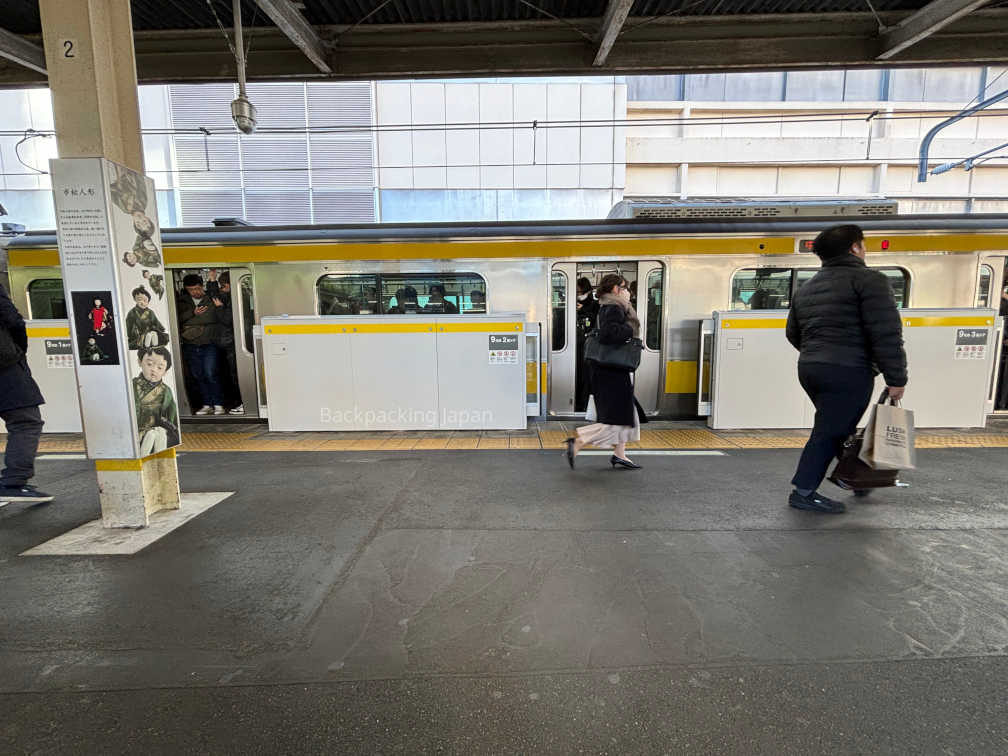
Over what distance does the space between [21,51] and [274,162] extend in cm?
1237

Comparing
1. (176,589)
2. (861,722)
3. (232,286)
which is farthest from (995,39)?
(232,286)

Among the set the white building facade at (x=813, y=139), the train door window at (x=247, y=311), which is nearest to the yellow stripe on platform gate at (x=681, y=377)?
the train door window at (x=247, y=311)

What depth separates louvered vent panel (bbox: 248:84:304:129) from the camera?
16719 millimetres

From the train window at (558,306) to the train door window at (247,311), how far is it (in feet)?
13.6

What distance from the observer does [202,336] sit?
7117 millimetres

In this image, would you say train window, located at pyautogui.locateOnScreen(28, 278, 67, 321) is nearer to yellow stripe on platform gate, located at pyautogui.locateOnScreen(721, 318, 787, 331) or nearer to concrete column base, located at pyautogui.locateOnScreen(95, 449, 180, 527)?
concrete column base, located at pyautogui.locateOnScreen(95, 449, 180, 527)

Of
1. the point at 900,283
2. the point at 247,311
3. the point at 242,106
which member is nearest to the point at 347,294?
the point at 247,311

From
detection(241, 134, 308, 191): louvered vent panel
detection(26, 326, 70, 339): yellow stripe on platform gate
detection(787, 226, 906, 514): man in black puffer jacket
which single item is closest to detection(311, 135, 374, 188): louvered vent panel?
detection(241, 134, 308, 191): louvered vent panel

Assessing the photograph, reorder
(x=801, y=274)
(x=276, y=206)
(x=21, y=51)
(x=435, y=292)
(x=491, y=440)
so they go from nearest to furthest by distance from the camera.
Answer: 1. (x=21, y=51)
2. (x=491, y=440)
3. (x=801, y=274)
4. (x=435, y=292)
5. (x=276, y=206)

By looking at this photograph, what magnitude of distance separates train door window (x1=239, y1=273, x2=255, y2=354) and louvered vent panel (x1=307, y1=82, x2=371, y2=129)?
12233mm

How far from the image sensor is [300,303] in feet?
22.7

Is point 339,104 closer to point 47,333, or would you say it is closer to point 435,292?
point 47,333

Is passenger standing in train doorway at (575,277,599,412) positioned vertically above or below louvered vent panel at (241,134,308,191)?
below

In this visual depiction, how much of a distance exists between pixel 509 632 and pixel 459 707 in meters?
0.47
